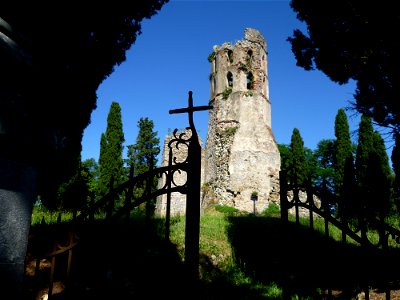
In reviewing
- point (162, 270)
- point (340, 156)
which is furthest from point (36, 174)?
point (340, 156)

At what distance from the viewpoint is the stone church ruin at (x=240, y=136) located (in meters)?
21.4

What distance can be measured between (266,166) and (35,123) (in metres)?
20.3

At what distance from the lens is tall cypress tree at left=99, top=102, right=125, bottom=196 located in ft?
80.5

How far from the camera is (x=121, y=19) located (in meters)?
7.71

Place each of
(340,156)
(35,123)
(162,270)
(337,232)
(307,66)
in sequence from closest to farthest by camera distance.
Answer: (35,123) → (162,270) → (307,66) → (337,232) → (340,156)

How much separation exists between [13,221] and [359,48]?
7.03 metres

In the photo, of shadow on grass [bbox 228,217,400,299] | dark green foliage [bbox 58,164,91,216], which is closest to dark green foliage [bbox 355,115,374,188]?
shadow on grass [bbox 228,217,400,299]

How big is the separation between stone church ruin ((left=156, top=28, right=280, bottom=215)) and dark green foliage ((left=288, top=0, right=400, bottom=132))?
13.8m

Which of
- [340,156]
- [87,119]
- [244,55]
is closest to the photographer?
[87,119]

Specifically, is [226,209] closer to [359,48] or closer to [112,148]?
[112,148]

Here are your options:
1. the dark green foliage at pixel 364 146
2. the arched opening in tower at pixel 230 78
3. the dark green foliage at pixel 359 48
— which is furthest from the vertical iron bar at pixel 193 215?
the dark green foliage at pixel 364 146

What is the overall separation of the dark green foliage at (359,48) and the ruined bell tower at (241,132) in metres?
13.9

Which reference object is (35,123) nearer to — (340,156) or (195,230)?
(195,230)

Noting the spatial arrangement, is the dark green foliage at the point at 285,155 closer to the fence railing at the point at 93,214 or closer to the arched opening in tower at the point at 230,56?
the arched opening in tower at the point at 230,56
